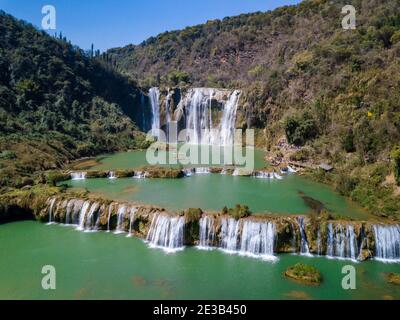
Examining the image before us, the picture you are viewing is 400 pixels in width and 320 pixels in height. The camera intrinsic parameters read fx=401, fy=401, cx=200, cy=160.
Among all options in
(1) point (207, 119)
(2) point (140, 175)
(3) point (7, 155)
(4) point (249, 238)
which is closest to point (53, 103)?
(3) point (7, 155)

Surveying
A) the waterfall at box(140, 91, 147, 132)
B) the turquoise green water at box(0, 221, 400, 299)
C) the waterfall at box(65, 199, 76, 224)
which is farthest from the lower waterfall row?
the waterfall at box(140, 91, 147, 132)

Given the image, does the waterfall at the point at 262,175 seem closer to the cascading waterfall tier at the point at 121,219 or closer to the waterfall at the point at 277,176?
the waterfall at the point at 277,176

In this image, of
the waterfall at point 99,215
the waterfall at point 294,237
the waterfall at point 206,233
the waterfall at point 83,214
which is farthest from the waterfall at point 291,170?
the waterfall at point 83,214

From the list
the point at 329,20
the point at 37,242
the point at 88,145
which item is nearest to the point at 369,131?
the point at 37,242

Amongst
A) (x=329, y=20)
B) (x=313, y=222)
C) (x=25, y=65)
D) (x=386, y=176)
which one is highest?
(x=329, y=20)

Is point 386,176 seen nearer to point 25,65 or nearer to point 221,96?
point 221,96

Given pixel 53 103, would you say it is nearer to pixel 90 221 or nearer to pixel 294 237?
pixel 90 221
